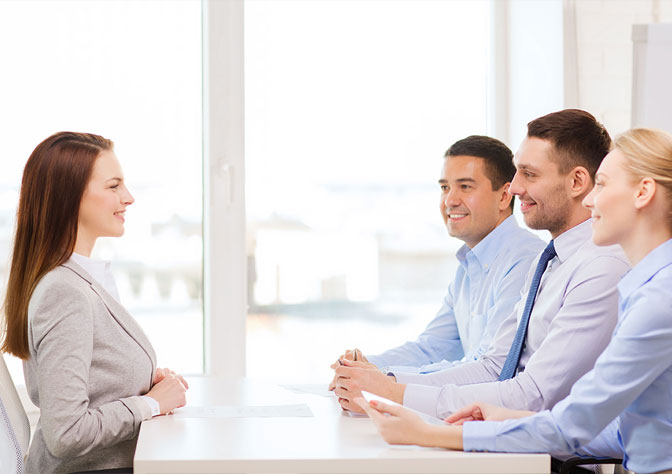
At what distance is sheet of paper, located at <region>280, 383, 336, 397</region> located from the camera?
2.17m

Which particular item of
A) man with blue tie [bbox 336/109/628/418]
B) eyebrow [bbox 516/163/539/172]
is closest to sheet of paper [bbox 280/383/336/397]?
man with blue tie [bbox 336/109/628/418]

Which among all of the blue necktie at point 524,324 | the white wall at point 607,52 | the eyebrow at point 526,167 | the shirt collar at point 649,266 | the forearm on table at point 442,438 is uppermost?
the white wall at point 607,52

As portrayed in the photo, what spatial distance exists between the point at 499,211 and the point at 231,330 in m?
1.23

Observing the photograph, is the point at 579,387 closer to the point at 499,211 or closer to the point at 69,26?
the point at 499,211

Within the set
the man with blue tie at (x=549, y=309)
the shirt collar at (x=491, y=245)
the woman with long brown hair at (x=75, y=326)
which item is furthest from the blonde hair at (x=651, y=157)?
the woman with long brown hair at (x=75, y=326)

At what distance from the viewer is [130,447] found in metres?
1.84

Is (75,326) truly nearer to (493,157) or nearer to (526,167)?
(526,167)

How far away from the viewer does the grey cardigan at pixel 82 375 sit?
1.68 meters

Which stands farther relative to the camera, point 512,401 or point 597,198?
point 512,401

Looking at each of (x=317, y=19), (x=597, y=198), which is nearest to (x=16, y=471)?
(x=597, y=198)

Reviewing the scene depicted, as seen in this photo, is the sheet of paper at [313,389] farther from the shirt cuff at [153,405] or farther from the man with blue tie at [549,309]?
the shirt cuff at [153,405]

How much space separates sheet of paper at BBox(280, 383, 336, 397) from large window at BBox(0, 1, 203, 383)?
109 cm

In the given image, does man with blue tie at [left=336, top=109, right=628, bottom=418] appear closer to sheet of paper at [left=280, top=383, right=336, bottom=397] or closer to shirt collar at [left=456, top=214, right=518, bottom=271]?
sheet of paper at [left=280, top=383, right=336, bottom=397]

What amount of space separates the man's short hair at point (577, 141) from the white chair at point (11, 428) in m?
1.46
